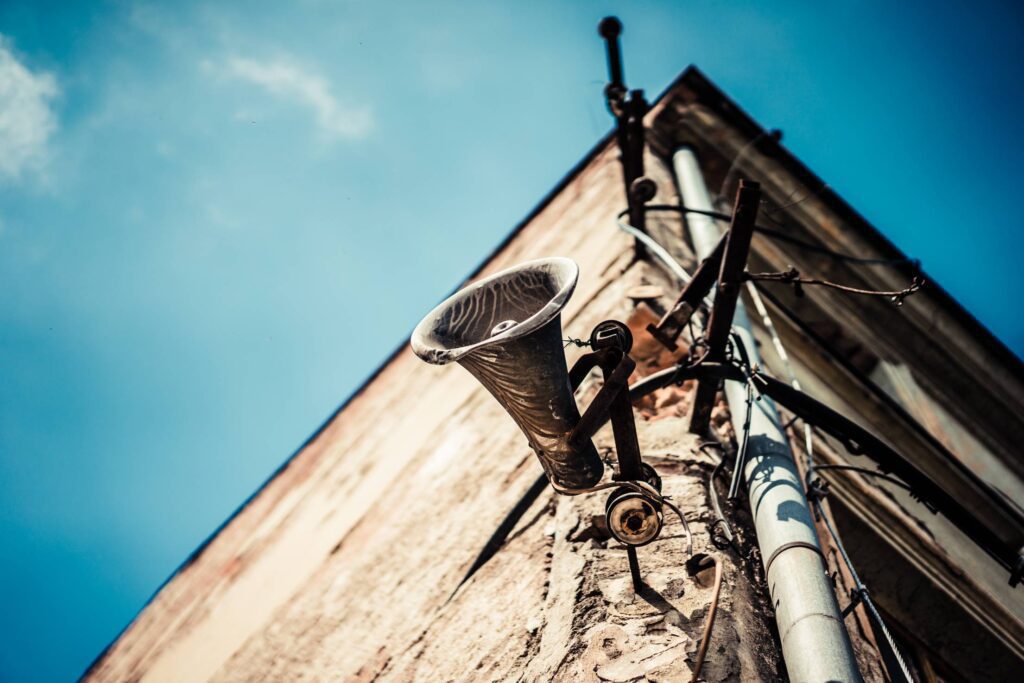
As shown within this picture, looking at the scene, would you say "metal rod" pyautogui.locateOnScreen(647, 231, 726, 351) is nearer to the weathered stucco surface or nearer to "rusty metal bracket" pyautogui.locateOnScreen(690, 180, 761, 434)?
"rusty metal bracket" pyautogui.locateOnScreen(690, 180, 761, 434)

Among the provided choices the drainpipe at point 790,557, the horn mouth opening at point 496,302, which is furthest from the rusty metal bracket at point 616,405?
the drainpipe at point 790,557

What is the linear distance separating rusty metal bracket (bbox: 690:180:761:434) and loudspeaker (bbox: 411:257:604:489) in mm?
692

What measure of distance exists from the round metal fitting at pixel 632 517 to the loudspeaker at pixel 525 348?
0.45 feet

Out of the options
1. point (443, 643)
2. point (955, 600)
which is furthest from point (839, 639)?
point (955, 600)

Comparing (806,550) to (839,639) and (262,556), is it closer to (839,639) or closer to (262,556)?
(839,639)

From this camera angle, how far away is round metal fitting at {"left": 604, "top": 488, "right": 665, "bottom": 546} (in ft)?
Answer: 5.41

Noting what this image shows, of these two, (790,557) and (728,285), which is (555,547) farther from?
(728,285)

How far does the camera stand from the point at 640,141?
3.85m

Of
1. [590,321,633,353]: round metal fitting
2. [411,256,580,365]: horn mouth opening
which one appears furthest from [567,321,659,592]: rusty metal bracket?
[411,256,580,365]: horn mouth opening

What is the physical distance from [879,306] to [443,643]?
196 inches

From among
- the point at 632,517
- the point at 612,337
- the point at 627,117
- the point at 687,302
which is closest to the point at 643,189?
the point at 627,117

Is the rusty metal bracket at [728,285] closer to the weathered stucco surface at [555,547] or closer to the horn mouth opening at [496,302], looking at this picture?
the weathered stucco surface at [555,547]

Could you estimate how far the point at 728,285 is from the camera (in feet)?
7.38

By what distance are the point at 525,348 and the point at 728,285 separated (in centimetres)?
90
